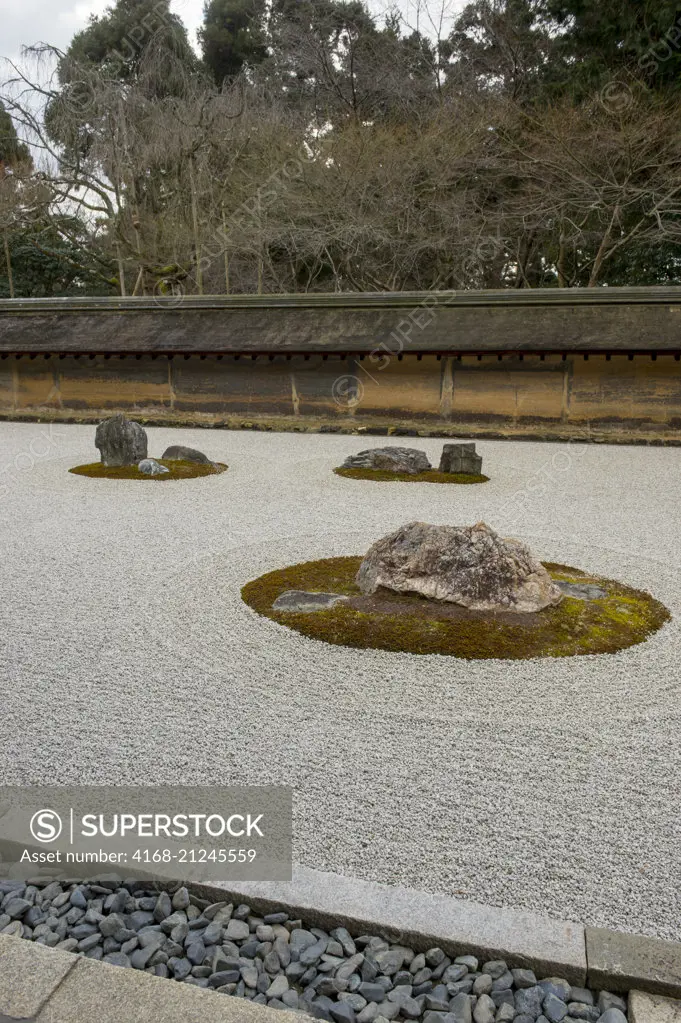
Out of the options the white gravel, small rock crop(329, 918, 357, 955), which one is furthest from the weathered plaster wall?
small rock crop(329, 918, 357, 955)

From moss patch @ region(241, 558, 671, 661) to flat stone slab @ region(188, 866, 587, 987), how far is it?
6.91 feet

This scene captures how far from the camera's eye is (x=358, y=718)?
3787mm

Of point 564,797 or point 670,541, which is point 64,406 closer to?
point 670,541

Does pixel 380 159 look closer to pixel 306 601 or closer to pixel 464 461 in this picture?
pixel 464 461

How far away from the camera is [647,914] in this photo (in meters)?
2.44

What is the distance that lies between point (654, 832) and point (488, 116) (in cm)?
2141

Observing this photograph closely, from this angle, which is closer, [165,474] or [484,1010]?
[484,1010]

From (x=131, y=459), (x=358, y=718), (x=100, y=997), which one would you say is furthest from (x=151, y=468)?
(x=100, y=997)

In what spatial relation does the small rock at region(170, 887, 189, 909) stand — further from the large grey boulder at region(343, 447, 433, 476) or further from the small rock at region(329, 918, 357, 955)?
the large grey boulder at region(343, 447, 433, 476)

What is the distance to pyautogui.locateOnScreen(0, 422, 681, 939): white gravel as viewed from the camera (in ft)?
9.00

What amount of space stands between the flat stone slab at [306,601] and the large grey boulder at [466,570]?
0.27 metres

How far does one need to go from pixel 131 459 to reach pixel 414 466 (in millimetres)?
4112

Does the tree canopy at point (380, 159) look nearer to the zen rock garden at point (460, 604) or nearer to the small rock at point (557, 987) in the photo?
the zen rock garden at point (460, 604)

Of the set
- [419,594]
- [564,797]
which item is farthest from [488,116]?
[564,797]
